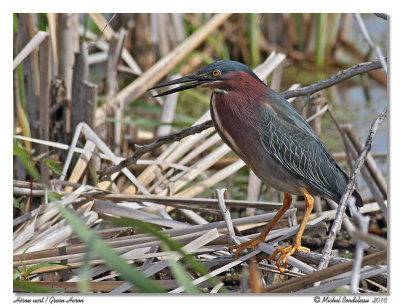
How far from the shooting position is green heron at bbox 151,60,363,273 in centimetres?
245

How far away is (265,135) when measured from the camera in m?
2.47

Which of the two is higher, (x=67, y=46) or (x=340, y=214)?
(x=67, y=46)

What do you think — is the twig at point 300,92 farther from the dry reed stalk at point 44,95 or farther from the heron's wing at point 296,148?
the dry reed stalk at point 44,95

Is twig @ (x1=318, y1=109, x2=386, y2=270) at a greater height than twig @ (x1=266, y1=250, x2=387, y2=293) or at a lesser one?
greater

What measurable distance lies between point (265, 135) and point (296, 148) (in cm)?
14

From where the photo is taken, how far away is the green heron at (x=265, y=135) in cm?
245

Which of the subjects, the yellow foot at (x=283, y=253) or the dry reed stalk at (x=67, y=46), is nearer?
the yellow foot at (x=283, y=253)

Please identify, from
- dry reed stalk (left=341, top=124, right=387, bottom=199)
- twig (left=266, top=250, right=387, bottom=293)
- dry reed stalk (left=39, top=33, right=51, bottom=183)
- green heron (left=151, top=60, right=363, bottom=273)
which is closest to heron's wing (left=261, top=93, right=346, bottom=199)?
green heron (left=151, top=60, right=363, bottom=273)

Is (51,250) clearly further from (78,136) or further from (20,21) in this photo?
(20,21)

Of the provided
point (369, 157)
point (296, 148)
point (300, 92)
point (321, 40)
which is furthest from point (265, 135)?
point (321, 40)

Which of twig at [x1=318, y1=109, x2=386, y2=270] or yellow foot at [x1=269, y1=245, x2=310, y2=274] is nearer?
twig at [x1=318, y1=109, x2=386, y2=270]

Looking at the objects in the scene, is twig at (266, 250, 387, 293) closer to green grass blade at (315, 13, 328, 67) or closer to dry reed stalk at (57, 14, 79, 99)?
dry reed stalk at (57, 14, 79, 99)

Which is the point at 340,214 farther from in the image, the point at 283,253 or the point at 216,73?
the point at 216,73

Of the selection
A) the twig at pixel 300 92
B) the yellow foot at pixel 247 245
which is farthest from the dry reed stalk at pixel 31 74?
the yellow foot at pixel 247 245
